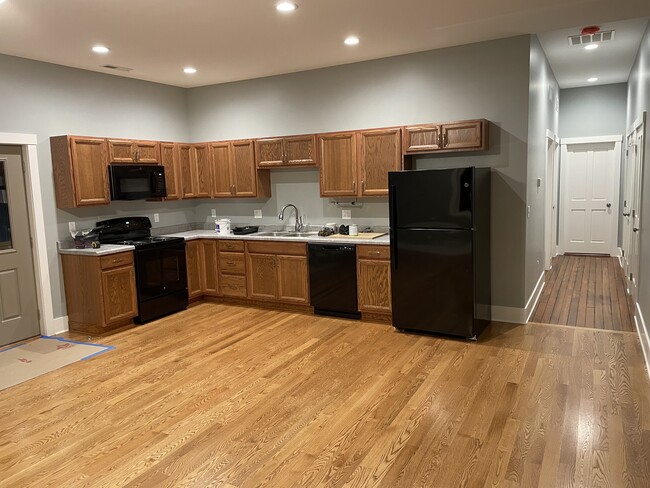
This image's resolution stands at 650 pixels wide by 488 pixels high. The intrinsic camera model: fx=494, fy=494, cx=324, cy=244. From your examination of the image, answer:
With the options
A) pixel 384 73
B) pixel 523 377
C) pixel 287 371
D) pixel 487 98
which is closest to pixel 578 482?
pixel 523 377

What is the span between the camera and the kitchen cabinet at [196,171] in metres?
6.48

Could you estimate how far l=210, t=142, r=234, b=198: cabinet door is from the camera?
6352 mm

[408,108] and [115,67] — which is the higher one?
[115,67]

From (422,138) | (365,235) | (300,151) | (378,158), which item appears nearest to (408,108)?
(422,138)

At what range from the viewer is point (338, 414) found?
324 centimetres

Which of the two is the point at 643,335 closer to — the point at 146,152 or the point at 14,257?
the point at 146,152

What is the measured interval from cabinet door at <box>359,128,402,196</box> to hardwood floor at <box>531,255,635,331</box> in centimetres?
215

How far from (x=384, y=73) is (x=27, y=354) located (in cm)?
453

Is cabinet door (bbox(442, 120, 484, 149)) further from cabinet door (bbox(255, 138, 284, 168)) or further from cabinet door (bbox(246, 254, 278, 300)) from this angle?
cabinet door (bbox(246, 254, 278, 300))

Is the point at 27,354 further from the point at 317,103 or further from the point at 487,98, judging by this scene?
the point at 487,98

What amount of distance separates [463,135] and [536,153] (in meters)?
1.07

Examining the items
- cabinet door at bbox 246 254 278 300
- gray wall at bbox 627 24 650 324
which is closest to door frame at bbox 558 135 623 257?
gray wall at bbox 627 24 650 324

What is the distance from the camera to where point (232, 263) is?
611 centimetres

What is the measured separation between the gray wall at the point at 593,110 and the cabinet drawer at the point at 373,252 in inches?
213
